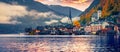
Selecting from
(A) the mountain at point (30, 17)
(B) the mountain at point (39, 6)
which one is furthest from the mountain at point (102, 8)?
(A) the mountain at point (30, 17)

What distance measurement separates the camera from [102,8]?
77.8 feet

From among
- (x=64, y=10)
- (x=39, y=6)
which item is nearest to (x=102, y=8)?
(x=64, y=10)

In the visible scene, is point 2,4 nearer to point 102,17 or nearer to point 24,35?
point 24,35

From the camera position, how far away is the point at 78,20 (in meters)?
23.7

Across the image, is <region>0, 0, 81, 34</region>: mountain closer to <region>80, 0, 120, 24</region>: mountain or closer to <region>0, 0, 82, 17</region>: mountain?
<region>0, 0, 82, 17</region>: mountain

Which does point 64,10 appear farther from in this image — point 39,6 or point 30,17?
point 30,17

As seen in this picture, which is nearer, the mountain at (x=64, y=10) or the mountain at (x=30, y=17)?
the mountain at (x=30, y=17)

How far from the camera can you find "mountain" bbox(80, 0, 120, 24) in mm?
23469

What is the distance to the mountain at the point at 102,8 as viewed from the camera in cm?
2347

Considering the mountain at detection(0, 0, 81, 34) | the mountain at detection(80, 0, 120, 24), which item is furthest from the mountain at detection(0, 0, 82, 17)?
the mountain at detection(80, 0, 120, 24)

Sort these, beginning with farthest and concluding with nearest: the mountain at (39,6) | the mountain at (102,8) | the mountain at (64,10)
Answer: the mountain at (64,10) → the mountain at (102,8) → the mountain at (39,6)

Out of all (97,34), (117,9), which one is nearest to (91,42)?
(97,34)


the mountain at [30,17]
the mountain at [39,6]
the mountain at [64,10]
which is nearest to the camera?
the mountain at [30,17]

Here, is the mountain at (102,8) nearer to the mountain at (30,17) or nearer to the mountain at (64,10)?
the mountain at (64,10)
